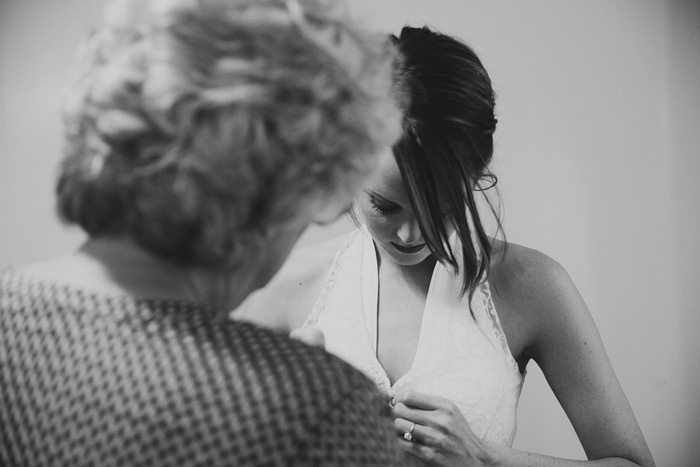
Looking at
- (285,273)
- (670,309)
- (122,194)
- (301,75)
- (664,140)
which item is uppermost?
(664,140)

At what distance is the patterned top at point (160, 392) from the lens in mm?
495

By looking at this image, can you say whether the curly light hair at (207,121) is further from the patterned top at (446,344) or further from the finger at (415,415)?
the patterned top at (446,344)

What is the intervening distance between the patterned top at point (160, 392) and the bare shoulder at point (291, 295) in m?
0.94

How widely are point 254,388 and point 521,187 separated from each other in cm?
152

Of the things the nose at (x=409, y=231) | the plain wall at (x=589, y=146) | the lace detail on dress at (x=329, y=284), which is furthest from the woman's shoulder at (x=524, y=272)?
the plain wall at (x=589, y=146)

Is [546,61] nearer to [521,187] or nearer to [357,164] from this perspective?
[521,187]

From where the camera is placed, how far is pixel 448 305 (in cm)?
138

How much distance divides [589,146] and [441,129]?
0.87 m

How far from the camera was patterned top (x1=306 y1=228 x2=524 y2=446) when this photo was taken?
128cm

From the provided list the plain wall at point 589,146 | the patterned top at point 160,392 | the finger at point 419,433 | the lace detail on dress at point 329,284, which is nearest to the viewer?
the patterned top at point 160,392

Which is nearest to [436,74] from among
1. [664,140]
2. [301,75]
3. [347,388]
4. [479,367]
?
[479,367]

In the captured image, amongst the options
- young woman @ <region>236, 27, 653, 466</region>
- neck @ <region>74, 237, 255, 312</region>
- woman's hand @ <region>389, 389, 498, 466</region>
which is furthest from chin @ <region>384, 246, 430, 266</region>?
neck @ <region>74, 237, 255, 312</region>

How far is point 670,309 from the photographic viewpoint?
191 cm

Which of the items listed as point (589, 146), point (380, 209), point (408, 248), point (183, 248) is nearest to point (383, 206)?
point (380, 209)
